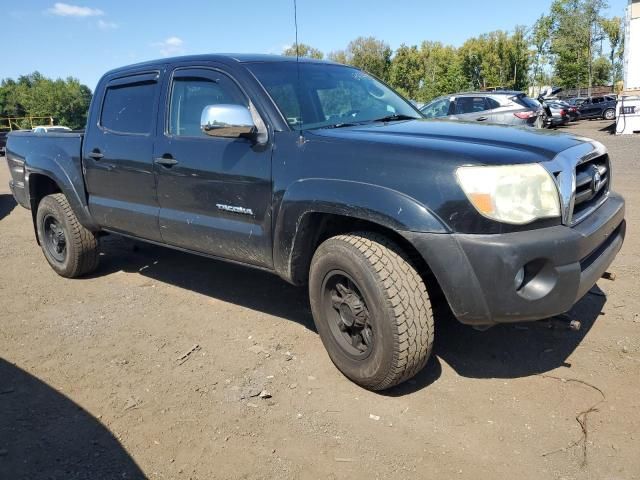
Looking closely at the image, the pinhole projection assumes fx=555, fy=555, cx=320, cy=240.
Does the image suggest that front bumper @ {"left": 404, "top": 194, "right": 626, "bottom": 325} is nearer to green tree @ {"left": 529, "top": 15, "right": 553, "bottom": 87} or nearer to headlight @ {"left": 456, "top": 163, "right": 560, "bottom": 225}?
headlight @ {"left": 456, "top": 163, "right": 560, "bottom": 225}

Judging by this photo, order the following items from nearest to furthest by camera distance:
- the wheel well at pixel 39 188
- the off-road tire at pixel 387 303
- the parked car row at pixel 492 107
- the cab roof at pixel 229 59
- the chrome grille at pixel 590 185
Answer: the off-road tire at pixel 387 303
the chrome grille at pixel 590 185
the cab roof at pixel 229 59
the wheel well at pixel 39 188
the parked car row at pixel 492 107

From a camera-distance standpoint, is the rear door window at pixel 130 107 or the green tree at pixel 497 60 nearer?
the rear door window at pixel 130 107

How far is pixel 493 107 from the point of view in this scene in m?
13.6

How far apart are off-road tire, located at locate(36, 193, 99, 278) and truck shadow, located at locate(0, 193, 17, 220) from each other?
4.68 metres

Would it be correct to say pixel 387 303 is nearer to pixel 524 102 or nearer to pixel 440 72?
pixel 524 102

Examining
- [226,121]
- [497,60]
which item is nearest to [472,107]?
[226,121]

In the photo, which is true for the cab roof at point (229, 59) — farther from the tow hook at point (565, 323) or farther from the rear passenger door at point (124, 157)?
the tow hook at point (565, 323)

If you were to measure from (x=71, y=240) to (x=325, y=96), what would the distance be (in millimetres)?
2828

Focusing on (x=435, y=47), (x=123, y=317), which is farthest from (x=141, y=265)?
(x=435, y=47)

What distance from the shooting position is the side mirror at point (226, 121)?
329 cm

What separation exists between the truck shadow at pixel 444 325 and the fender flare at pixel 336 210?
94 centimetres

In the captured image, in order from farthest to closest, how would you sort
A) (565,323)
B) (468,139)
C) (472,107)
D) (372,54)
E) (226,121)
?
(372,54) → (472,107) → (226,121) → (565,323) → (468,139)

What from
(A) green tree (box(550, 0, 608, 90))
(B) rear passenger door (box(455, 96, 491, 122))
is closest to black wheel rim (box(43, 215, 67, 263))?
(B) rear passenger door (box(455, 96, 491, 122))

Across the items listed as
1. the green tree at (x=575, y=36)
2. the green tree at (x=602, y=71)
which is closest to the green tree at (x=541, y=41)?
the green tree at (x=575, y=36)
